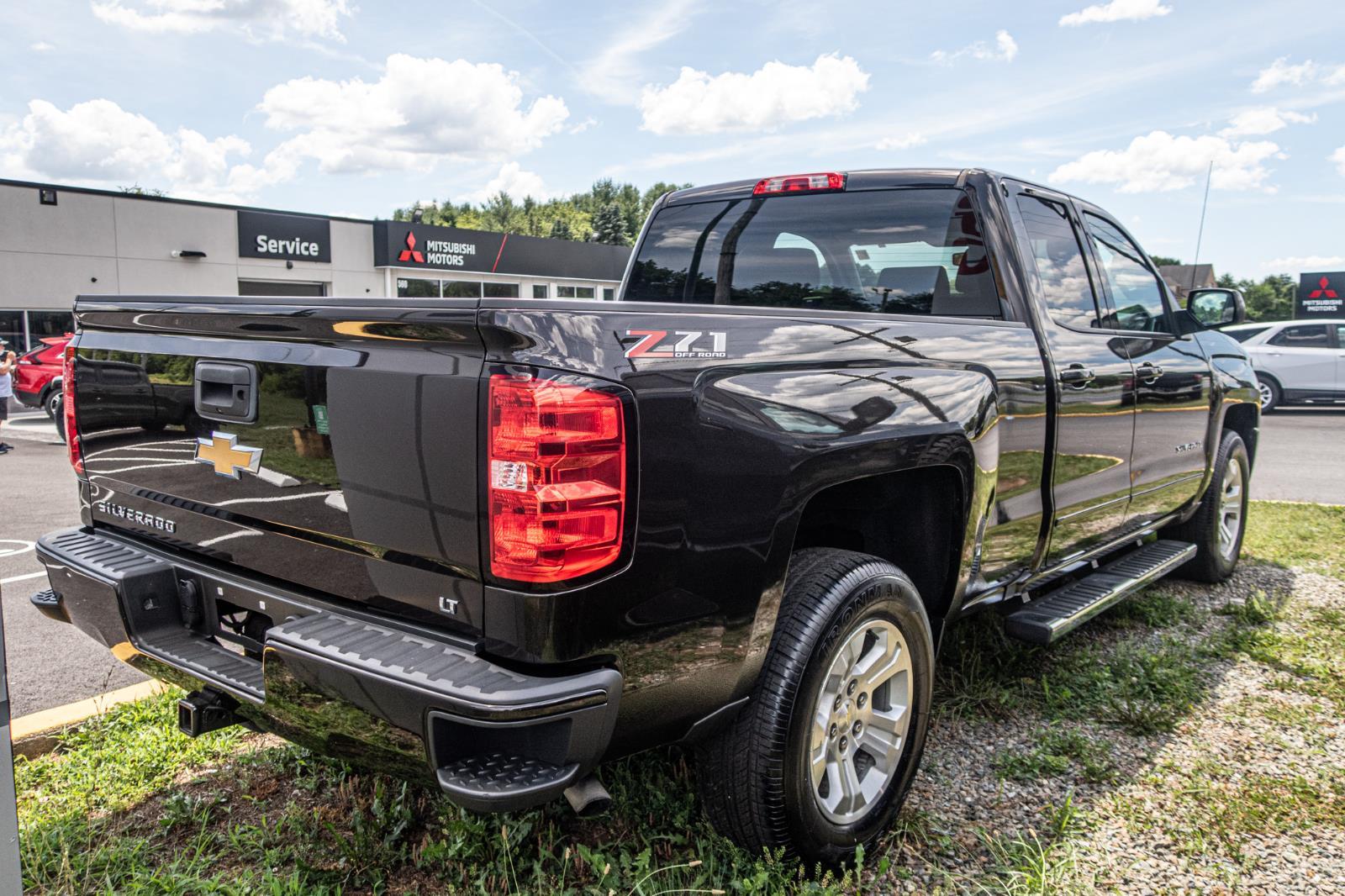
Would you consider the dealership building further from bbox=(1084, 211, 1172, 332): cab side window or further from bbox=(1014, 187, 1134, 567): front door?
bbox=(1014, 187, 1134, 567): front door

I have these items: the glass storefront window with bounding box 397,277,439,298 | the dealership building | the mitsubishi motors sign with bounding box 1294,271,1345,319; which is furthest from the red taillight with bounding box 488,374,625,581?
the mitsubishi motors sign with bounding box 1294,271,1345,319

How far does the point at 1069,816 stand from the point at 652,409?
6.53 ft

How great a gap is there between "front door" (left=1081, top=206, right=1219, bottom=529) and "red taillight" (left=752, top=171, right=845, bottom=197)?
1.32 metres

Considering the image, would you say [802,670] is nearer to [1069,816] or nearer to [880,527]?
[880,527]

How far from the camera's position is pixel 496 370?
1.91m

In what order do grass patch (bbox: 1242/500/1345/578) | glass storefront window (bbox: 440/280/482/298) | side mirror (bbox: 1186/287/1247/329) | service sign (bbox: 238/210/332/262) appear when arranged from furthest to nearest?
1. glass storefront window (bbox: 440/280/482/298)
2. service sign (bbox: 238/210/332/262)
3. grass patch (bbox: 1242/500/1345/578)
4. side mirror (bbox: 1186/287/1247/329)

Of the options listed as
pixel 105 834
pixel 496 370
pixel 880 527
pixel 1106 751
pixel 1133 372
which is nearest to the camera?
pixel 496 370

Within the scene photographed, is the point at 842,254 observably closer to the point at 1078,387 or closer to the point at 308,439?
the point at 1078,387

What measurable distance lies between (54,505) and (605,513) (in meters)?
8.33

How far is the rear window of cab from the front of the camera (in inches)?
142

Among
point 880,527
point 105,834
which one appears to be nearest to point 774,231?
point 880,527

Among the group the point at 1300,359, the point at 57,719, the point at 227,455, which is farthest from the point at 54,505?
the point at 1300,359

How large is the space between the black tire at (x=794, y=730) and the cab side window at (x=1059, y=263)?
5.64 feet

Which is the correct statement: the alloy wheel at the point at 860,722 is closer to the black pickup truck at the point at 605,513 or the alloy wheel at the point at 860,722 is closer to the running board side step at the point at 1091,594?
the black pickup truck at the point at 605,513
